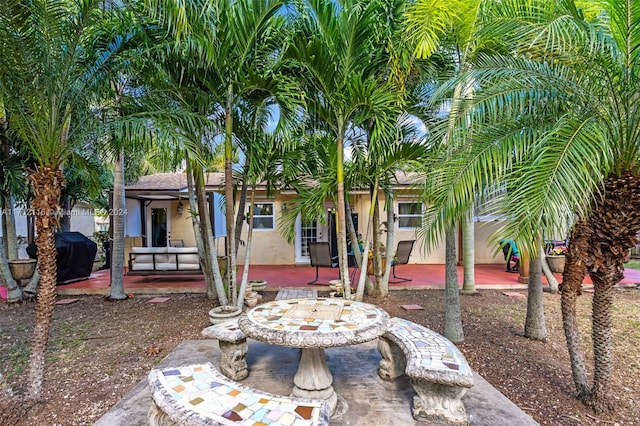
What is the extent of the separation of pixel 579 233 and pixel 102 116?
5.87 meters

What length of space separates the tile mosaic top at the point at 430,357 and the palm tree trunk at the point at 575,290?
1.26 metres

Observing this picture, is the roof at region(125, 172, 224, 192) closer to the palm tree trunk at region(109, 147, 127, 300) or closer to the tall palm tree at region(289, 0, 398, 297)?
the palm tree trunk at region(109, 147, 127, 300)

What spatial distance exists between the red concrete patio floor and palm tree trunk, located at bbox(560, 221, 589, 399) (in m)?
4.39

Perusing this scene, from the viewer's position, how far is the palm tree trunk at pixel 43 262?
313 centimetres

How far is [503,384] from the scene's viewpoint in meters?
3.45

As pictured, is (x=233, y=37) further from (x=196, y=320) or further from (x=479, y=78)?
(x=196, y=320)

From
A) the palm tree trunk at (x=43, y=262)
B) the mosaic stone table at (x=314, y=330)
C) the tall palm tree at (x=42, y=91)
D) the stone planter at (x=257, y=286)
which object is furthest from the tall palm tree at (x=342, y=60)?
the palm tree trunk at (x=43, y=262)

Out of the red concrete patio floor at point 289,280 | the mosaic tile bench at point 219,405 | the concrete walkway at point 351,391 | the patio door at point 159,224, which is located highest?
the patio door at point 159,224

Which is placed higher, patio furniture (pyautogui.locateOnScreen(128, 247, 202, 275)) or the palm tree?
the palm tree

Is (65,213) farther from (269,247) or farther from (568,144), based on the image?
(568,144)

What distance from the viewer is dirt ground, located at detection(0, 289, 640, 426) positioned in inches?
119

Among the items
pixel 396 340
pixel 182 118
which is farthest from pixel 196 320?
pixel 396 340

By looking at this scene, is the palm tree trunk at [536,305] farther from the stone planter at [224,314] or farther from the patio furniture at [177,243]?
the patio furniture at [177,243]

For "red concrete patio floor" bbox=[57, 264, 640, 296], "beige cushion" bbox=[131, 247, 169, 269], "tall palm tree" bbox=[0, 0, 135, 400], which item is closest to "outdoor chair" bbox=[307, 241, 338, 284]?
"red concrete patio floor" bbox=[57, 264, 640, 296]
